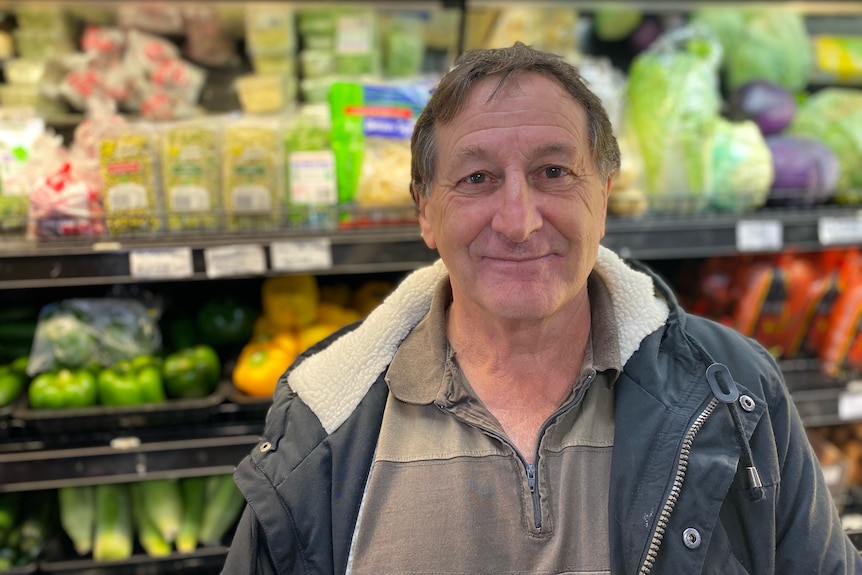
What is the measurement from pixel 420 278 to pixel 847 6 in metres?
1.97

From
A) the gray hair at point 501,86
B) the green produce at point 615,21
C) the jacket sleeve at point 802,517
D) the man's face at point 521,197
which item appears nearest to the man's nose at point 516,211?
the man's face at point 521,197

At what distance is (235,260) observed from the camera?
154cm

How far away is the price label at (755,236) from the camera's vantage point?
1710 mm

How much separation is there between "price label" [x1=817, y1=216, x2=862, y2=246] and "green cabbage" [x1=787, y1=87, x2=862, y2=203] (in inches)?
9.4

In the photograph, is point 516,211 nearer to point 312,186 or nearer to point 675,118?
point 312,186

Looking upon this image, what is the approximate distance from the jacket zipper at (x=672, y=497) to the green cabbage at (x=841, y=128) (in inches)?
54.8

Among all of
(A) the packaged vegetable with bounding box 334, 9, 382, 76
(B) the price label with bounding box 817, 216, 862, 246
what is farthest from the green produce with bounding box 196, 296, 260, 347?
(B) the price label with bounding box 817, 216, 862, 246

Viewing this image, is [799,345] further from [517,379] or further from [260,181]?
[260,181]

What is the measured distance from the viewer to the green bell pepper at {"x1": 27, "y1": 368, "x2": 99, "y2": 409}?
1617 mm

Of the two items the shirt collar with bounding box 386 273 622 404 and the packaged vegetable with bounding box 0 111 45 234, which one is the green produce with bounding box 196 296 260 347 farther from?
the shirt collar with bounding box 386 273 622 404

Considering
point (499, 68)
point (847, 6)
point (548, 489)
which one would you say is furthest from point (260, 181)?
point (847, 6)

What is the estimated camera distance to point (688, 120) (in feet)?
→ 6.59

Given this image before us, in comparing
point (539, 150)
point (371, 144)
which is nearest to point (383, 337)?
point (539, 150)

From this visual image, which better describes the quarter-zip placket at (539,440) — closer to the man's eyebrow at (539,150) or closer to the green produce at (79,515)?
the man's eyebrow at (539,150)
